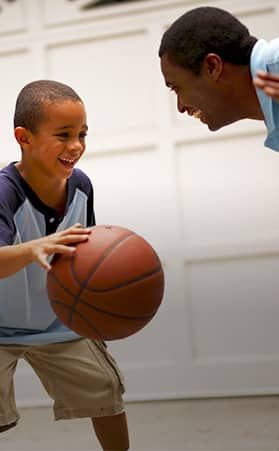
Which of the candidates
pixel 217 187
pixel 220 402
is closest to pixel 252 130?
pixel 217 187

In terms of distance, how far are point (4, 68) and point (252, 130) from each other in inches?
53.5

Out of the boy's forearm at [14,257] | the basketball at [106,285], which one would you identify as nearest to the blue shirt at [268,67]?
the basketball at [106,285]

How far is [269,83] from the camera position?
174 centimetres

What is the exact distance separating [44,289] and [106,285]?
0.46m

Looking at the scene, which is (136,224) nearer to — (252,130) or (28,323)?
(252,130)

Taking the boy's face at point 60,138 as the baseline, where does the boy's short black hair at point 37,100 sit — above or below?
A: above

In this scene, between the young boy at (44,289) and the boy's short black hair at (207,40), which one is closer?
the boy's short black hair at (207,40)

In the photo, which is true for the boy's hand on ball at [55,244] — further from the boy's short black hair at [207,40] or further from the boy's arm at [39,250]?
the boy's short black hair at [207,40]

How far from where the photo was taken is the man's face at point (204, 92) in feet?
6.80

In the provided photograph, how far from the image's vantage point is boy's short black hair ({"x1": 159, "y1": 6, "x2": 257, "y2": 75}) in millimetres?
2049

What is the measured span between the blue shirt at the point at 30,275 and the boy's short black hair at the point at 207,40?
24.7 inches

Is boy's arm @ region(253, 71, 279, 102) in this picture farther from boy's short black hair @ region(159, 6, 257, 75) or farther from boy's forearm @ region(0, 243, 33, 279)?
boy's forearm @ region(0, 243, 33, 279)

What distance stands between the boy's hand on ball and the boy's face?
323 mm

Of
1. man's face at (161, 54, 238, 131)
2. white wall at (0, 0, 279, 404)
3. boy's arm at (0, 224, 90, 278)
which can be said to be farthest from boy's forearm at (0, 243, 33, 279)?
white wall at (0, 0, 279, 404)
